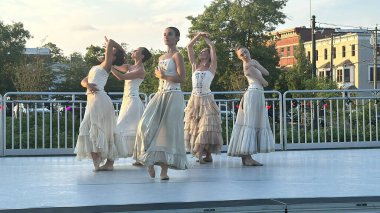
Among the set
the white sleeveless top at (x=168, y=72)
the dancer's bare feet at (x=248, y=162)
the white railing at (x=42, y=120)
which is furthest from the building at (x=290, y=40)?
the white sleeveless top at (x=168, y=72)

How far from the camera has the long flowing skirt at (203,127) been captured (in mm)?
10555

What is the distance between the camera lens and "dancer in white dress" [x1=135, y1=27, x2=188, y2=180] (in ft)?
25.3

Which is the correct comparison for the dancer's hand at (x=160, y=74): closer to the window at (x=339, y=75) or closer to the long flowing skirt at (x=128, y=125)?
the long flowing skirt at (x=128, y=125)

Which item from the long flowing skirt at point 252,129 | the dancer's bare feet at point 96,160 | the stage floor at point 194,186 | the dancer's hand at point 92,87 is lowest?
the stage floor at point 194,186

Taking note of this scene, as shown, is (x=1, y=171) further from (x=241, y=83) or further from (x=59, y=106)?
(x=241, y=83)

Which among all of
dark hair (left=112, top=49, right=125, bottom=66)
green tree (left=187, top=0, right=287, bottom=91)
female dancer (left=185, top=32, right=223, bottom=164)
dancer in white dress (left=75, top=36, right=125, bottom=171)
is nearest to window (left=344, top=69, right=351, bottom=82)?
green tree (left=187, top=0, right=287, bottom=91)

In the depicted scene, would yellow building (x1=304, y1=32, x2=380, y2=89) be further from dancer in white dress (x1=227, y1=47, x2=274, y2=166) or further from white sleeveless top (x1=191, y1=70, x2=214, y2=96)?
dancer in white dress (x1=227, y1=47, x2=274, y2=166)

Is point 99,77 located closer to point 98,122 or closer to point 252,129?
point 98,122

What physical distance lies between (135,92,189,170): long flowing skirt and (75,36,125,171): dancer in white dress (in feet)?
4.39

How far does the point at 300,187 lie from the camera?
692cm

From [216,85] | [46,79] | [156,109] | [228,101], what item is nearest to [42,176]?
[156,109]

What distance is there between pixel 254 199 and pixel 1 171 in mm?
4948

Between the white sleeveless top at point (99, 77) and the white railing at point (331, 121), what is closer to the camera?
the white sleeveless top at point (99, 77)

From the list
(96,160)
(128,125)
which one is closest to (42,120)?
(128,125)
